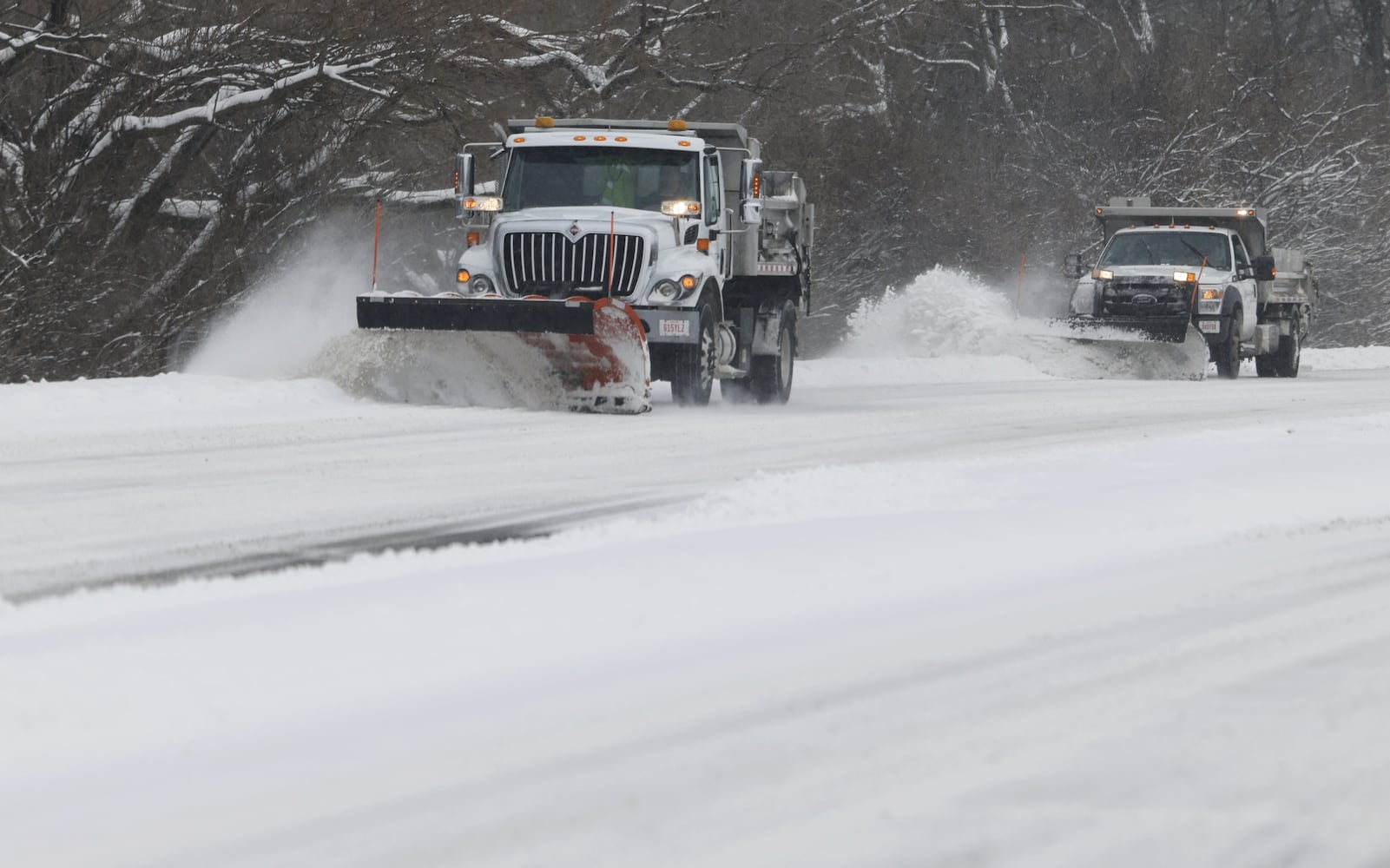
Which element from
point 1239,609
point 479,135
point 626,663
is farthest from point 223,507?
point 479,135

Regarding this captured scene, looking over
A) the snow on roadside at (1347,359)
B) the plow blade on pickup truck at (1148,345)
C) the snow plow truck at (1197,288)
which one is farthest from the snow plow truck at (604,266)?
the snow on roadside at (1347,359)

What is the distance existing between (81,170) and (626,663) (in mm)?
15634

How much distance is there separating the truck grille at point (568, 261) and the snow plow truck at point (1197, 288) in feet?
29.7

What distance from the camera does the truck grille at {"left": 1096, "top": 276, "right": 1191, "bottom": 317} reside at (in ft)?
69.8

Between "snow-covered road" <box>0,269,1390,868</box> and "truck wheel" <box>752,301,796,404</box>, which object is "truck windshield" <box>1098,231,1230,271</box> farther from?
"snow-covered road" <box>0,269,1390,868</box>

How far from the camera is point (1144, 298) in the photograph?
70.5 feet

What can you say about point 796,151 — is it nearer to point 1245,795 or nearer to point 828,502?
point 828,502

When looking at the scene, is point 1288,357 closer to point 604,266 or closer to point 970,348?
point 970,348

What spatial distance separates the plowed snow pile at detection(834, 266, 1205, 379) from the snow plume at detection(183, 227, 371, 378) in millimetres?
6038

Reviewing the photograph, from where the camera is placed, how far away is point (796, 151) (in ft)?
102

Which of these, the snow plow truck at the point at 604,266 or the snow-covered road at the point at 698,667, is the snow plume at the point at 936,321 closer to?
the snow plow truck at the point at 604,266

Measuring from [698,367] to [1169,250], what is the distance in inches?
404

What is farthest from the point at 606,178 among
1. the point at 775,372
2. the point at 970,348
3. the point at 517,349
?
the point at 970,348

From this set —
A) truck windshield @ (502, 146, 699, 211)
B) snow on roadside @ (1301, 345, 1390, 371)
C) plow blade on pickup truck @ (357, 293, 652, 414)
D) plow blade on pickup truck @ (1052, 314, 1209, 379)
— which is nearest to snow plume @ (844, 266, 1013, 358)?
plow blade on pickup truck @ (1052, 314, 1209, 379)
